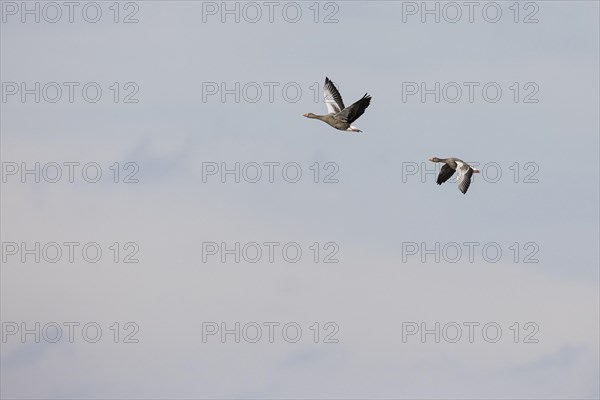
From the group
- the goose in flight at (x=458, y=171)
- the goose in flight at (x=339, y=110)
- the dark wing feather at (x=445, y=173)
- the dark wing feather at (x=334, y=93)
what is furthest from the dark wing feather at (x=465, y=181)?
the dark wing feather at (x=334, y=93)

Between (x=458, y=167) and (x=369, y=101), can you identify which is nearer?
(x=369, y=101)

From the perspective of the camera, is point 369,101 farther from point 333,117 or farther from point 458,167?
point 458,167

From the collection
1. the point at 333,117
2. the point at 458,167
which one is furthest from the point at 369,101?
the point at 458,167

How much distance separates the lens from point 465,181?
13138cm

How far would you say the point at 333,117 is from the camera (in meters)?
128

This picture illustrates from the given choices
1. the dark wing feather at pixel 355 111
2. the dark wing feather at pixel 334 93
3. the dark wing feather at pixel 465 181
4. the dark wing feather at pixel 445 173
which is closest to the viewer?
the dark wing feather at pixel 355 111

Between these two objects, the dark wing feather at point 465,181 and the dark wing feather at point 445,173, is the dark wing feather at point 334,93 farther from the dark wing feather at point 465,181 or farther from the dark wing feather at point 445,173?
the dark wing feather at point 465,181

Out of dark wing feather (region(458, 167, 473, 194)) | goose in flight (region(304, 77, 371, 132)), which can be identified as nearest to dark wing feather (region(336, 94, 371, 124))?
goose in flight (region(304, 77, 371, 132))

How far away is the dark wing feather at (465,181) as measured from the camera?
429 ft

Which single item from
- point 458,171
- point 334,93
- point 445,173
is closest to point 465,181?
point 458,171

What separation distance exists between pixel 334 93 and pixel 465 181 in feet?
43.2

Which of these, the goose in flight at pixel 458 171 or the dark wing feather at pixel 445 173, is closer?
the goose in flight at pixel 458 171

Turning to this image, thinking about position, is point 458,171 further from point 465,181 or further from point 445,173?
point 445,173

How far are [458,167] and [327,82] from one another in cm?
1320
